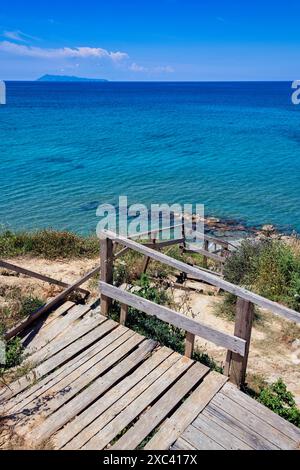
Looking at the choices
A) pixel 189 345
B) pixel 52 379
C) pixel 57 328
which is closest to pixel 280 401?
pixel 189 345

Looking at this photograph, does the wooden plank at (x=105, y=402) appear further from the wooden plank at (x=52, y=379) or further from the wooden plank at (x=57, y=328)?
the wooden plank at (x=57, y=328)

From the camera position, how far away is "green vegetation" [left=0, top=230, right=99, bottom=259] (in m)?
11.2

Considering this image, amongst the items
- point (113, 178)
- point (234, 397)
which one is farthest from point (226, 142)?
point (234, 397)

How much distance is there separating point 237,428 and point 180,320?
1.50m

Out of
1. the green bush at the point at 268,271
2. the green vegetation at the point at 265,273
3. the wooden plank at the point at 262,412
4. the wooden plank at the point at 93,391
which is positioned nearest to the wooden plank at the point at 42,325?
the wooden plank at the point at 93,391

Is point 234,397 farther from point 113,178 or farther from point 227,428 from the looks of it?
point 113,178

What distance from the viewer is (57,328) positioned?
6410 millimetres

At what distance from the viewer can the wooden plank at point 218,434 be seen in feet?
13.8

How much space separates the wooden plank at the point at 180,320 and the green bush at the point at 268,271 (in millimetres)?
4019

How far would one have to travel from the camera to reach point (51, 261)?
10.9 m

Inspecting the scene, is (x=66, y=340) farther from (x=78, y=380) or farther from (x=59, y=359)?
(x=78, y=380)

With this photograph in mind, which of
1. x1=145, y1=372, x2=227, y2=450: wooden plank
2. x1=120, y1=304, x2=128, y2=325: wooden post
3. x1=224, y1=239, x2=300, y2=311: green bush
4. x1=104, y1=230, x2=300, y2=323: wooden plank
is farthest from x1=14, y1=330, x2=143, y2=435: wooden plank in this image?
x1=224, y1=239, x2=300, y2=311: green bush

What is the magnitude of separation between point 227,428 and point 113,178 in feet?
86.0

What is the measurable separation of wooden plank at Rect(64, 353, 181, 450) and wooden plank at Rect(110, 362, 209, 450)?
0.92ft
